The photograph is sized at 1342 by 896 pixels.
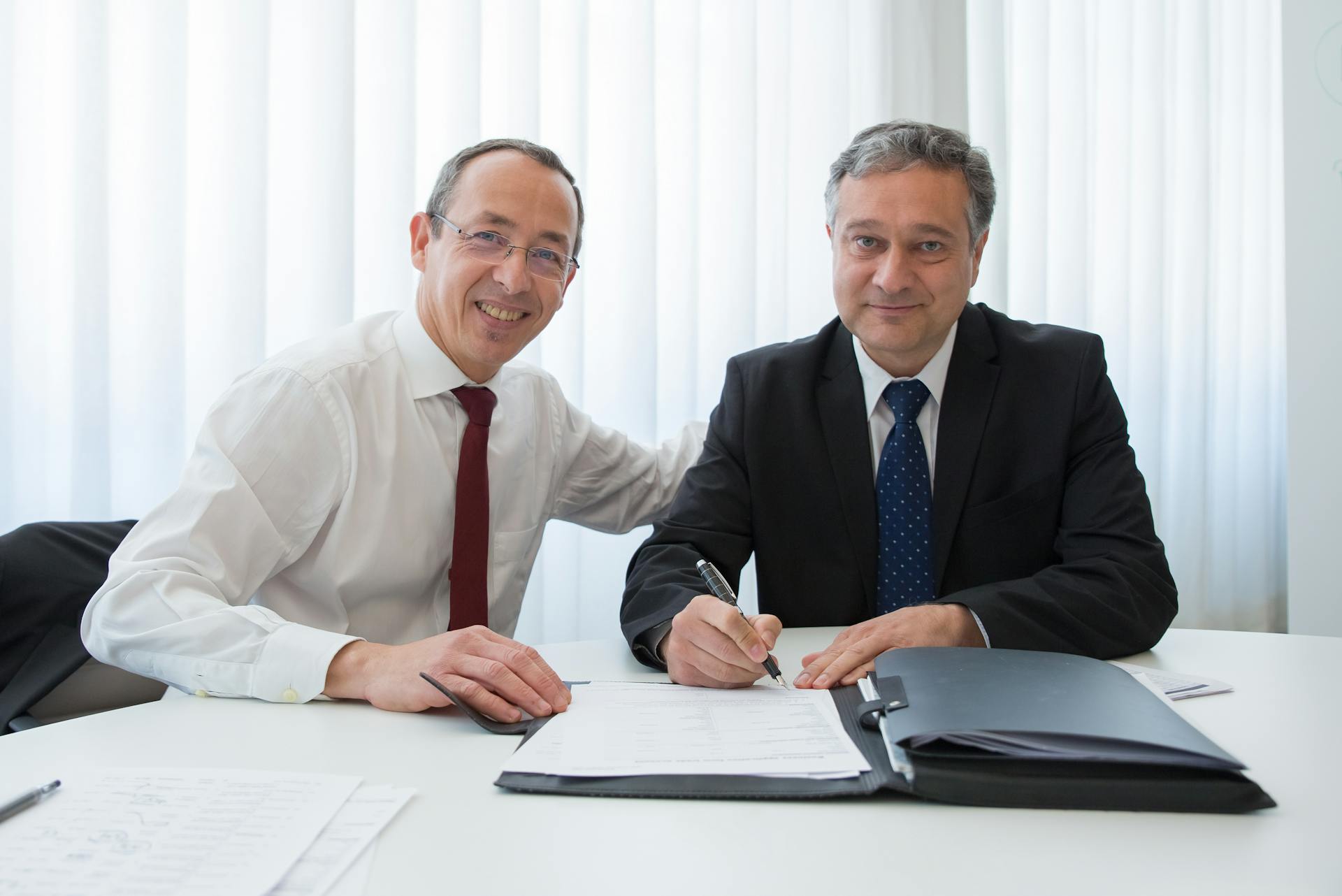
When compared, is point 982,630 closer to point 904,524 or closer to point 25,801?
point 904,524

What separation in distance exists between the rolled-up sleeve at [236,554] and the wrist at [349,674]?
0.01 m

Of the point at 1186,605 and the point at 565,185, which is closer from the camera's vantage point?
the point at 565,185

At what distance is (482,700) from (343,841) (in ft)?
1.07

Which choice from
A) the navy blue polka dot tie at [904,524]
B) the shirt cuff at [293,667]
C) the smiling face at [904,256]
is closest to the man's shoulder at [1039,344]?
the smiling face at [904,256]

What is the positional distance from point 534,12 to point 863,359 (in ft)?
4.19

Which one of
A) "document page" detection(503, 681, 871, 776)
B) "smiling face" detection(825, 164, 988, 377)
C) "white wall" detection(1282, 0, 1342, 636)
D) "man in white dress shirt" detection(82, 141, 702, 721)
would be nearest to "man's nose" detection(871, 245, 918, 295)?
"smiling face" detection(825, 164, 988, 377)

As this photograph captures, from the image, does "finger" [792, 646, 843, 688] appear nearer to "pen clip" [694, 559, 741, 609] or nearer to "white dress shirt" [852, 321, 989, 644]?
"pen clip" [694, 559, 741, 609]

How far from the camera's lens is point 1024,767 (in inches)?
30.5

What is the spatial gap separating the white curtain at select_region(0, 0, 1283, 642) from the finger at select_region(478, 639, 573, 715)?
130 cm

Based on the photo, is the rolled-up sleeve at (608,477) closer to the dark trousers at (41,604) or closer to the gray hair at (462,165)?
the gray hair at (462,165)

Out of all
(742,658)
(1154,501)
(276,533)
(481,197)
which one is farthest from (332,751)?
(1154,501)

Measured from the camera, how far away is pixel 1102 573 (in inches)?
56.6

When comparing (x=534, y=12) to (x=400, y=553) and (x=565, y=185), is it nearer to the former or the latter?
(x=565, y=185)

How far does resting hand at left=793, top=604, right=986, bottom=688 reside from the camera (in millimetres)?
1162
